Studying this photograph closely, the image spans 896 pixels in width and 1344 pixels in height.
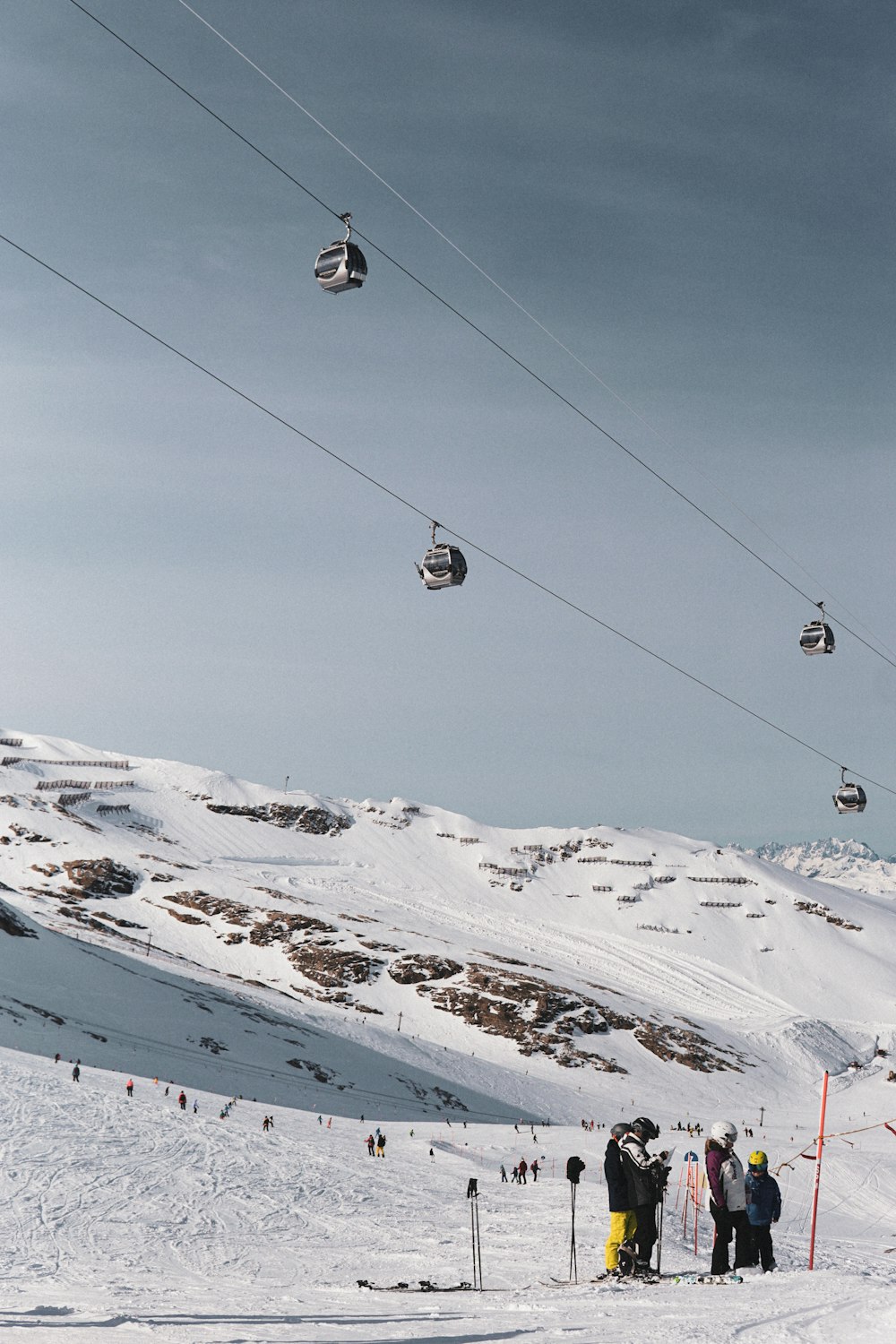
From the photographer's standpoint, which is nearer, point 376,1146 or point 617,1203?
point 617,1203

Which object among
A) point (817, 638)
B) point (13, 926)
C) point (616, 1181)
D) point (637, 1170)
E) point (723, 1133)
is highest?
point (817, 638)

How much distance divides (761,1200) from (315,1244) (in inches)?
440

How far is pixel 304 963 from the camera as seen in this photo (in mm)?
119250

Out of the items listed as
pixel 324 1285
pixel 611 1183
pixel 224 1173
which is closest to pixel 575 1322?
pixel 611 1183

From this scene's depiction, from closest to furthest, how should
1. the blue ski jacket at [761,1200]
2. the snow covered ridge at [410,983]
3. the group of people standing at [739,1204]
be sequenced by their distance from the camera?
the group of people standing at [739,1204] → the blue ski jacket at [761,1200] → the snow covered ridge at [410,983]

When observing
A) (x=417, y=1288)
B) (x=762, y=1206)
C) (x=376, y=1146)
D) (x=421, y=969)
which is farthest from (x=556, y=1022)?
(x=762, y=1206)

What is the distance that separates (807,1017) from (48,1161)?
125 metres

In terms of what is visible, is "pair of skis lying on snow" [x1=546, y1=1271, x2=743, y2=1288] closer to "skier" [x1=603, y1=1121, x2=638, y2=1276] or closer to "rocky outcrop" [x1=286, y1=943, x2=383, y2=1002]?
"skier" [x1=603, y1=1121, x2=638, y2=1276]

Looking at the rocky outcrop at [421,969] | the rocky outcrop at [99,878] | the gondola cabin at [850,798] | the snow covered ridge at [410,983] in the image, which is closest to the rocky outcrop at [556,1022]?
the snow covered ridge at [410,983]

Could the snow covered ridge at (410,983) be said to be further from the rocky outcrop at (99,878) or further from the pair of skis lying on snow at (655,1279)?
the pair of skis lying on snow at (655,1279)

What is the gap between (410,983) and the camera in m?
116

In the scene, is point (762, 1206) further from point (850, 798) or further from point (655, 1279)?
point (850, 798)

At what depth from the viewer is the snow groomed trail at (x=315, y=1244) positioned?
9430mm

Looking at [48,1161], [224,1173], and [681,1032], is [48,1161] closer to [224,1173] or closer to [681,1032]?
[224,1173]
